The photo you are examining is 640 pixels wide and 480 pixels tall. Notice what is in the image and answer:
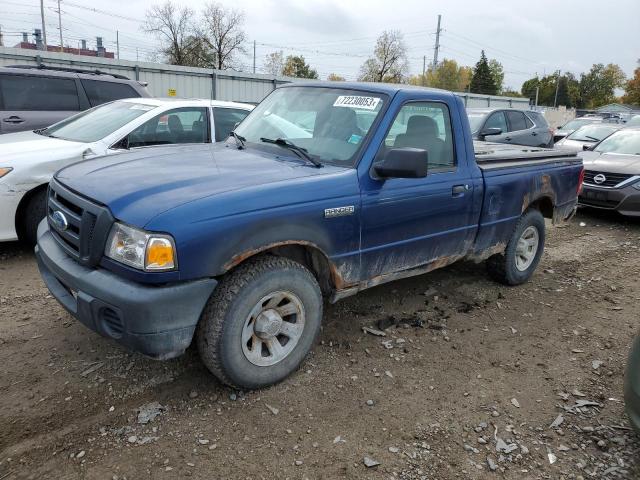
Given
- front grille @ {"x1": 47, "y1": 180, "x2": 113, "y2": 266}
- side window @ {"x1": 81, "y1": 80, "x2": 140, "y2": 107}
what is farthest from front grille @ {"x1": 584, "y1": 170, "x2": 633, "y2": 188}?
front grille @ {"x1": 47, "y1": 180, "x2": 113, "y2": 266}

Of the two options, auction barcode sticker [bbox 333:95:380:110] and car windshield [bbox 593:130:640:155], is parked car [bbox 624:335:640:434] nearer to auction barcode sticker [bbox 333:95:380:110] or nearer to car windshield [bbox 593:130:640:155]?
auction barcode sticker [bbox 333:95:380:110]

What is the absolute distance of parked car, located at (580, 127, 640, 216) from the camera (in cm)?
833

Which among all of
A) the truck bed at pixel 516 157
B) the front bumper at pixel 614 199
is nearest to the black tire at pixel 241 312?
the truck bed at pixel 516 157

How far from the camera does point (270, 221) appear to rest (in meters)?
2.94

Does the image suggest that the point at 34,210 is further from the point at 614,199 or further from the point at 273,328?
the point at 614,199

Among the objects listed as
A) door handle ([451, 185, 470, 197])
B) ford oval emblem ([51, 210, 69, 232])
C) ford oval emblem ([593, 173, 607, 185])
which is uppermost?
door handle ([451, 185, 470, 197])

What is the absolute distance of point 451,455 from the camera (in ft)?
9.09

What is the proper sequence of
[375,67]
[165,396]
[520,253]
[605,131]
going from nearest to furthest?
[165,396] → [520,253] → [605,131] → [375,67]

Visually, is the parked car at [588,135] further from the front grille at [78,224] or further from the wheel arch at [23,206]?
the front grille at [78,224]

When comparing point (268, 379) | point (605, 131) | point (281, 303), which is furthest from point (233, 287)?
point (605, 131)

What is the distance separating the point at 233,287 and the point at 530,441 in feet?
6.29

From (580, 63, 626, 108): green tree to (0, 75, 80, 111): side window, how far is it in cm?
11250

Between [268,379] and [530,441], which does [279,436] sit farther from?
[530,441]

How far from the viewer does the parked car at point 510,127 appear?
11248 millimetres
